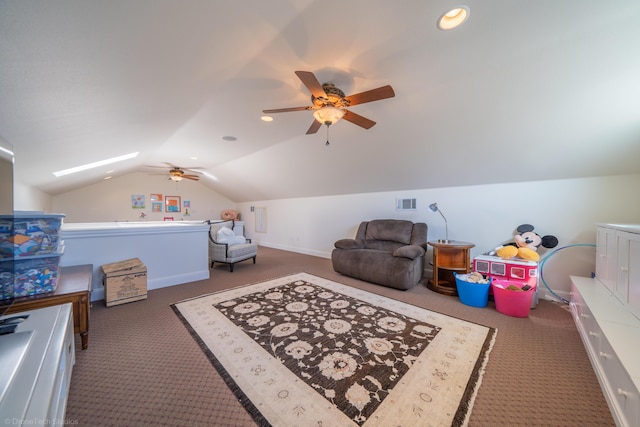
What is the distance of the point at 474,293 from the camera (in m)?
2.72

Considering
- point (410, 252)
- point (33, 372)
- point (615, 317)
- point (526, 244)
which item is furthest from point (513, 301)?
point (33, 372)

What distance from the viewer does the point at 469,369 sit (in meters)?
1.63

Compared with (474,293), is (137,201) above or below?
above

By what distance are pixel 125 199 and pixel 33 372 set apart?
8.27m

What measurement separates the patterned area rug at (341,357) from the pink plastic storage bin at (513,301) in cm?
55

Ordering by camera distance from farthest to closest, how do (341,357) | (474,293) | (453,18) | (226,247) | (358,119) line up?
(226,247), (474,293), (358,119), (341,357), (453,18)

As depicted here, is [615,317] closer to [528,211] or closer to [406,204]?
[528,211]

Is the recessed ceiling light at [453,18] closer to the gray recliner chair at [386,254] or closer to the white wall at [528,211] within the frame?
the gray recliner chair at [386,254]

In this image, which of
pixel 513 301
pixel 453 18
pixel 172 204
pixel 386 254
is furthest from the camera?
pixel 172 204

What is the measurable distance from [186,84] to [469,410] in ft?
10.4

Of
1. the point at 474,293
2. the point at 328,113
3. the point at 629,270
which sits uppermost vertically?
the point at 328,113

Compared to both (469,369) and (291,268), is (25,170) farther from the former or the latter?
(469,369)

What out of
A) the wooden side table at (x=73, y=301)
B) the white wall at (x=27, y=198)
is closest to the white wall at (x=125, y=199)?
the white wall at (x=27, y=198)

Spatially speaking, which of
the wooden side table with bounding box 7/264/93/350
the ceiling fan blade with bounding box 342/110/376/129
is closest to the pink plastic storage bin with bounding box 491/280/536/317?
the ceiling fan blade with bounding box 342/110/376/129
